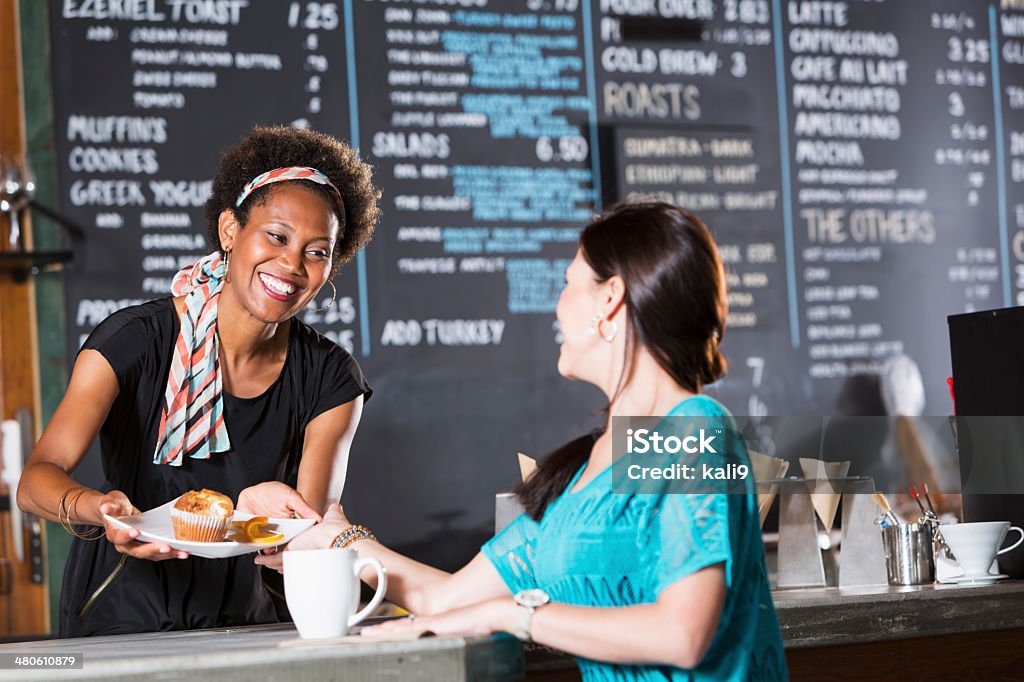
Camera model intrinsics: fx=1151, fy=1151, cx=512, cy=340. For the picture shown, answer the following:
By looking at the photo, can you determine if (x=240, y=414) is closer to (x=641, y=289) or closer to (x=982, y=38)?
(x=641, y=289)

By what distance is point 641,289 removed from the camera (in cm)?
128

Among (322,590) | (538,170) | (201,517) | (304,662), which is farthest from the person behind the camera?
(538,170)

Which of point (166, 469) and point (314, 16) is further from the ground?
point (314, 16)

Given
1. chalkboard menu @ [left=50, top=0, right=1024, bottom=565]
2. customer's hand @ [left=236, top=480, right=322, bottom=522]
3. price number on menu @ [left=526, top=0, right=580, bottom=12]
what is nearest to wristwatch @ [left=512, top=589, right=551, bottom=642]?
customer's hand @ [left=236, top=480, right=322, bottom=522]

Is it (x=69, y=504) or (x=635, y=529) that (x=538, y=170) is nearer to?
(x=69, y=504)

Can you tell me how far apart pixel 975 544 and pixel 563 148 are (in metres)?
1.84

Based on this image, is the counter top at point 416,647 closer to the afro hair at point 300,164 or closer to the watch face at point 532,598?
the watch face at point 532,598

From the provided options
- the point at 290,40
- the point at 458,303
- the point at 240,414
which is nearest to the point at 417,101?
the point at 290,40

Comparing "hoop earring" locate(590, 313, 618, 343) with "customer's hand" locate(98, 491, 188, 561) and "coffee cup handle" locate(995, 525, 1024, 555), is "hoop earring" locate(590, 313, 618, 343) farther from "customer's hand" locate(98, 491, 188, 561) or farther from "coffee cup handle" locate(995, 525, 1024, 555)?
"coffee cup handle" locate(995, 525, 1024, 555)

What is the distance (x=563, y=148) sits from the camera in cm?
337

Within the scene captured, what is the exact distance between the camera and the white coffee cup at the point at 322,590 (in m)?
1.18

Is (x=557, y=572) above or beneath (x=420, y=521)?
above

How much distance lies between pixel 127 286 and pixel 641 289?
1.98 meters

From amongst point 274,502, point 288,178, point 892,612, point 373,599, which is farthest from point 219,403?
point 892,612
